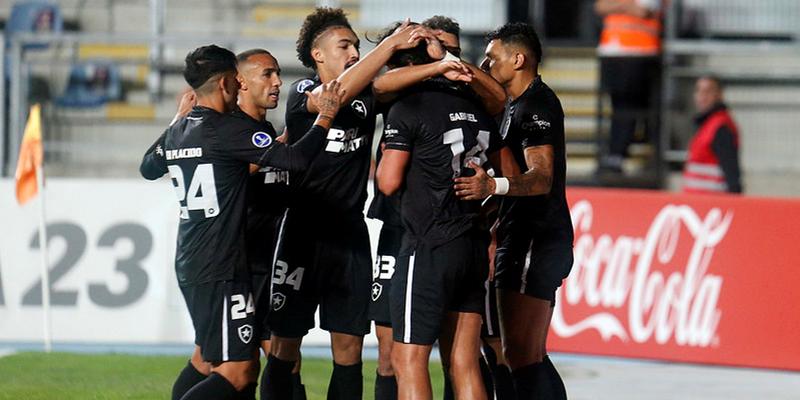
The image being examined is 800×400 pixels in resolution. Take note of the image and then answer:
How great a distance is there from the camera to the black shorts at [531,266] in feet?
24.6

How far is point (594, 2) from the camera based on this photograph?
51.9 feet

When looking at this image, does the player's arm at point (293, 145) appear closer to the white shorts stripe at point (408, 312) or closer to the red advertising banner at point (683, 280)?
the white shorts stripe at point (408, 312)

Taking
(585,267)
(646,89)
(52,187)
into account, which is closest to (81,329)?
(52,187)

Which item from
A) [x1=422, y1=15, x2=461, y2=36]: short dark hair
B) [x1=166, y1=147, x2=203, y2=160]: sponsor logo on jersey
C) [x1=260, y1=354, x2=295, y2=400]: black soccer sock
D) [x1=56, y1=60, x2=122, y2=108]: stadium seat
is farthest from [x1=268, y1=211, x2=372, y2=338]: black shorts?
[x1=56, y1=60, x2=122, y2=108]: stadium seat

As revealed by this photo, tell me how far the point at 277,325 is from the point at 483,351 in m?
Answer: 1.20

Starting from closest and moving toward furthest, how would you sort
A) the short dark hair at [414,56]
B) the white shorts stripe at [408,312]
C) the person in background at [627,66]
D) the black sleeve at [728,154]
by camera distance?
the white shorts stripe at [408,312] → the short dark hair at [414,56] → the black sleeve at [728,154] → the person in background at [627,66]

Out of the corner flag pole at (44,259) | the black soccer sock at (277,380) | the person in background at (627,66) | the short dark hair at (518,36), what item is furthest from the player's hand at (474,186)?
the person in background at (627,66)

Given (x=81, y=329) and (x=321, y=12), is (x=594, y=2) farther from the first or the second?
(x=321, y=12)

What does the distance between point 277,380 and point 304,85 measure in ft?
5.16

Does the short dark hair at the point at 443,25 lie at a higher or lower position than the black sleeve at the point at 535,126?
higher

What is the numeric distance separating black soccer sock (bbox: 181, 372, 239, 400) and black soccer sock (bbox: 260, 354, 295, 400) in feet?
2.31

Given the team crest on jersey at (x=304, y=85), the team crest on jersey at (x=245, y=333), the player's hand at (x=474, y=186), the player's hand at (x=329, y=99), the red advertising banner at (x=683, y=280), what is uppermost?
the team crest on jersey at (x=304, y=85)

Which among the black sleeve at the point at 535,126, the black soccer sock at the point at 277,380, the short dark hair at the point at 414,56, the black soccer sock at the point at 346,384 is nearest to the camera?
the short dark hair at the point at 414,56

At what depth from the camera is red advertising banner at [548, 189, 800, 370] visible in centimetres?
1111
